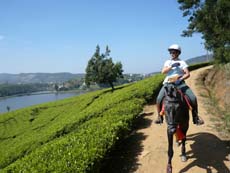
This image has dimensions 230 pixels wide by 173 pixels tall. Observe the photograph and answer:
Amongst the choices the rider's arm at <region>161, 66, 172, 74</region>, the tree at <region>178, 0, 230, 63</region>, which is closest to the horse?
the rider's arm at <region>161, 66, 172, 74</region>

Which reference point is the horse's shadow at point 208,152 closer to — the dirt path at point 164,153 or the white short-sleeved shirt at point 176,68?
the dirt path at point 164,153

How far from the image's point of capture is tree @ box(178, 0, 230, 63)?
29.3 m

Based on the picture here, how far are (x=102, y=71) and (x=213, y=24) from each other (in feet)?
77.8

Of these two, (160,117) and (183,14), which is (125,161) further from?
(183,14)

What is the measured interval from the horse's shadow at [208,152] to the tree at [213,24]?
689 inches

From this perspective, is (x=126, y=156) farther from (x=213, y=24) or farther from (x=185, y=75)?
(x=213, y=24)

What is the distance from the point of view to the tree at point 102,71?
52562 millimetres

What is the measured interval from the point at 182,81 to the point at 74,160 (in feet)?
11.3

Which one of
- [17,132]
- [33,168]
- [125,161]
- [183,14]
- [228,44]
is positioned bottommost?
[17,132]

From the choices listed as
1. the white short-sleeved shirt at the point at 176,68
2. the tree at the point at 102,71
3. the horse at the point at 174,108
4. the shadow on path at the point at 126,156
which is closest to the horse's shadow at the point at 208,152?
the horse at the point at 174,108

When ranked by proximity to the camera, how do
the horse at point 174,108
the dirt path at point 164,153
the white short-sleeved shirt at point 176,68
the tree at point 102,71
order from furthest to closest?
the tree at point 102,71 → the dirt path at point 164,153 → the white short-sleeved shirt at point 176,68 → the horse at point 174,108

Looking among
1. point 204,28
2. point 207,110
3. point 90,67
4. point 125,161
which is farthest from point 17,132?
point 125,161

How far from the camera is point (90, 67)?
5344 centimetres

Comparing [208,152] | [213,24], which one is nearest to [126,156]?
[208,152]
